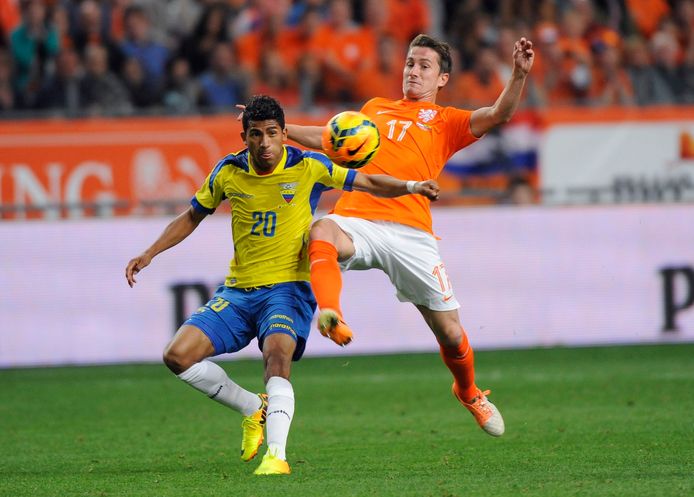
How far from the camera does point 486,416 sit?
27.0ft

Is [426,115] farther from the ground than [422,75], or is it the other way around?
[422,75]

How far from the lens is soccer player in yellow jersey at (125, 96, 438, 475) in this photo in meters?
7.32

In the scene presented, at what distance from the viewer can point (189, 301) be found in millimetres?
13266

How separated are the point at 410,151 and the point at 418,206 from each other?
0.35 metres

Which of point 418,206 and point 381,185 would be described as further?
point 418,206

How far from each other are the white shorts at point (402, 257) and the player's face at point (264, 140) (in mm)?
636

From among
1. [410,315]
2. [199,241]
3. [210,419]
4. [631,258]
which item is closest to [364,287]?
[410,315]

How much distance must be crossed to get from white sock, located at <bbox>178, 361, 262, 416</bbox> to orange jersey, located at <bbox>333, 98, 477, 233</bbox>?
126 cm

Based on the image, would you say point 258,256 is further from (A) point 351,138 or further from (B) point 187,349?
(A) point 351,138

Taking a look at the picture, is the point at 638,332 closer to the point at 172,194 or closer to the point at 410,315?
the point at 410,315

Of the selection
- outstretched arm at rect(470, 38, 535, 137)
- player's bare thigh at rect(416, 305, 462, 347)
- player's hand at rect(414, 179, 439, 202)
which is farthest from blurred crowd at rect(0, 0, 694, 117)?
player's hand at rect(414, 179, 439, 202)

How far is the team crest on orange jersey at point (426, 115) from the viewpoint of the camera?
816 centimetres

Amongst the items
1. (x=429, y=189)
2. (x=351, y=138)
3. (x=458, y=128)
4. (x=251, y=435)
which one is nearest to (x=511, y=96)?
(x=458, y=128)

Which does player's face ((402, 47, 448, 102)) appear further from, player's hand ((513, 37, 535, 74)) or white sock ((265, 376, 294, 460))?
white sock ((265, 376, 294, 460))
